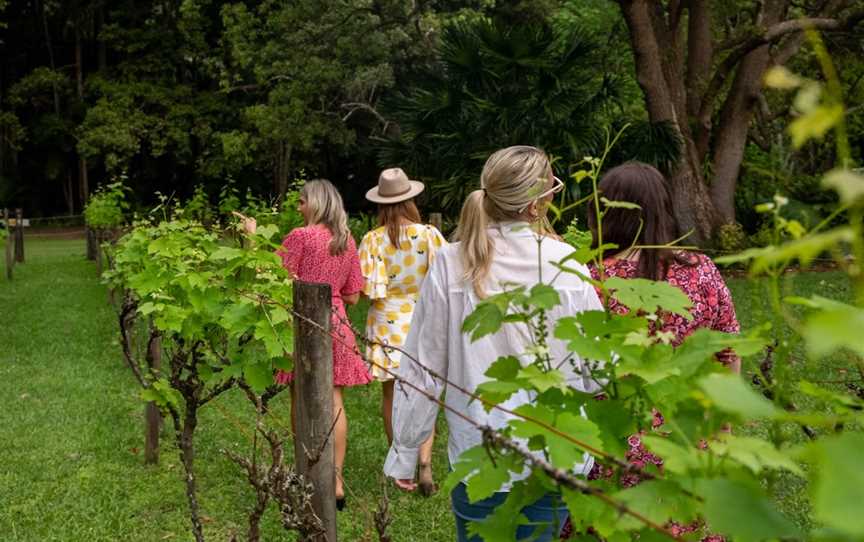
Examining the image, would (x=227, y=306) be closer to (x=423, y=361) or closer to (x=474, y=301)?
(x=423, y=361)

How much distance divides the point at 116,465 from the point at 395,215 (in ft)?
8.43

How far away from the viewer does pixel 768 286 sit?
96 cm

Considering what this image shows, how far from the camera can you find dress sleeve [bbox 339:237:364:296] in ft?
17.6

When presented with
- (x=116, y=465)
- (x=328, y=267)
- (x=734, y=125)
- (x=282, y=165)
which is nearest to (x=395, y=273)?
(x=328, y=267)

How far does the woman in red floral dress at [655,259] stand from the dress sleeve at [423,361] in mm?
501

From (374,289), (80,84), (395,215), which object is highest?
(395,215)

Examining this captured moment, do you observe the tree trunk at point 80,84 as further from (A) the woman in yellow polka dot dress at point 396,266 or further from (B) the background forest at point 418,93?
(A) the woman in yellow polka dot dress at point 396,266

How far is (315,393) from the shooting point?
105 inches

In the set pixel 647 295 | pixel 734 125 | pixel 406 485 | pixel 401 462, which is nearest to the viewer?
pixel 647 295

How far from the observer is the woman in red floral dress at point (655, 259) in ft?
9.29

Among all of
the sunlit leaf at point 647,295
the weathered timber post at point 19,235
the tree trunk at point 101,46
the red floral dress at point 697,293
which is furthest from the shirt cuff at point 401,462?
the tree trunk at point 101,46

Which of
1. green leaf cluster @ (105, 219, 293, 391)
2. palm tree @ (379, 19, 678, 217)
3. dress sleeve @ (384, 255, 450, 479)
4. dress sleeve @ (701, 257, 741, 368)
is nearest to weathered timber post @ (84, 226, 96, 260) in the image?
palm tree @ (379, 19, 678, 217)

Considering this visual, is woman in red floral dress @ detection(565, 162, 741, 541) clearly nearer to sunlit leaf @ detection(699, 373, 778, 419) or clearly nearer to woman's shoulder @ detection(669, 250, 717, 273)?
woman's shoulder @ detection(669, 250, 717, 273)

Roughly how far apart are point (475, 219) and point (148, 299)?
2.59 meters
